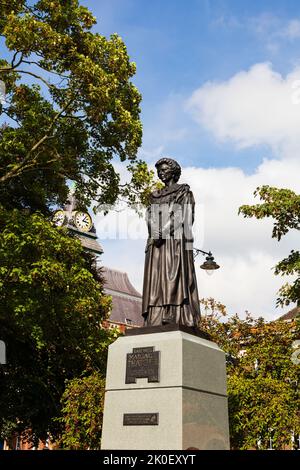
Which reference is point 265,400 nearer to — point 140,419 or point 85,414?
point 85,414

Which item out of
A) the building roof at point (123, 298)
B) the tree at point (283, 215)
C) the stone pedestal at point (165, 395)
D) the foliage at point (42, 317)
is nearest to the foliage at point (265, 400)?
the tree at point (283, 215)

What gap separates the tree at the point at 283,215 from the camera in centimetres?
1688

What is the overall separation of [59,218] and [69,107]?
6.20 metres

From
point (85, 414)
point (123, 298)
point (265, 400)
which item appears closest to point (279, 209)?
point (265, 400)

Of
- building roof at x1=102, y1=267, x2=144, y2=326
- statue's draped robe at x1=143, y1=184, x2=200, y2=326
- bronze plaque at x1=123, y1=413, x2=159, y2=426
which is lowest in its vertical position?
bronze plaque at x1=123, y1=413, x2=159, y2=426

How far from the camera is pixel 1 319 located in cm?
1565

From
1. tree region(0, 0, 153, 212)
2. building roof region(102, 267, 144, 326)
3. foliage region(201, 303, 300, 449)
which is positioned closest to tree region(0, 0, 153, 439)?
tree region(0, 0, 153, 212)

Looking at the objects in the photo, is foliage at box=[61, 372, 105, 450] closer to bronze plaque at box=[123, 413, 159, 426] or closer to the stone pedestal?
the stone pedestal

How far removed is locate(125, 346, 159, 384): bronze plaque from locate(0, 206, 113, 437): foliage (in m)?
6.60

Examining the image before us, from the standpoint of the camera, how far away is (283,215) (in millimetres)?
17172

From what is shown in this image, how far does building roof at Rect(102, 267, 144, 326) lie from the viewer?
217ft

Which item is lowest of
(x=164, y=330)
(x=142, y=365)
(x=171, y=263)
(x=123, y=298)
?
(x=142, y=365)
